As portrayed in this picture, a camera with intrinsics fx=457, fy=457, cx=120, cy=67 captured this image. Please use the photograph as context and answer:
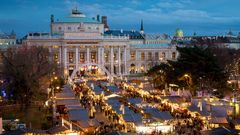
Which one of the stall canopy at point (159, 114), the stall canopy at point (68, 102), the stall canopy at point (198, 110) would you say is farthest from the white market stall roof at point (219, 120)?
the stall canopy at point (68, 102)

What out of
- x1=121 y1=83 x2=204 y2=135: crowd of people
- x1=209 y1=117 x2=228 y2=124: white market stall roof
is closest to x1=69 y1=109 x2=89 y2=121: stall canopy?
x1=121 y1=83 x2=204 y2=135: crowd of people

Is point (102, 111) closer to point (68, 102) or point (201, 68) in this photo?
point (68, 102)

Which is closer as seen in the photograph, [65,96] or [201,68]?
[65,96]

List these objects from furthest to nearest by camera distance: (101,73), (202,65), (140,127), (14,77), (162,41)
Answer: (162,41)
(101,73)
(202,65)
(14,77)
(140,127)

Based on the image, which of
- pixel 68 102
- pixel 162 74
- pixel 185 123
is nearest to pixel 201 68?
pixel 162 74

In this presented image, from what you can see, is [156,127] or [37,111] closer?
[156,127]

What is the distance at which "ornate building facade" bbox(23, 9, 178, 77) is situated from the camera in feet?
290

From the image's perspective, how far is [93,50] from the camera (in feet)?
301

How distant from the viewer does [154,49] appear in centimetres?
10181

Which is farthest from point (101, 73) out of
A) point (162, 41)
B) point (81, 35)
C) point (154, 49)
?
point (162, 41)

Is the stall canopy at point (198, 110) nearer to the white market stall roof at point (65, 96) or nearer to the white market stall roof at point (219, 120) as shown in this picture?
the white market stall roof at point (219, 120)

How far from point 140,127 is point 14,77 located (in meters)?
17.7

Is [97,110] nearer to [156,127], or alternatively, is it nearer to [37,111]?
[37,111]

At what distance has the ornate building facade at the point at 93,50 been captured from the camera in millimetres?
88375
